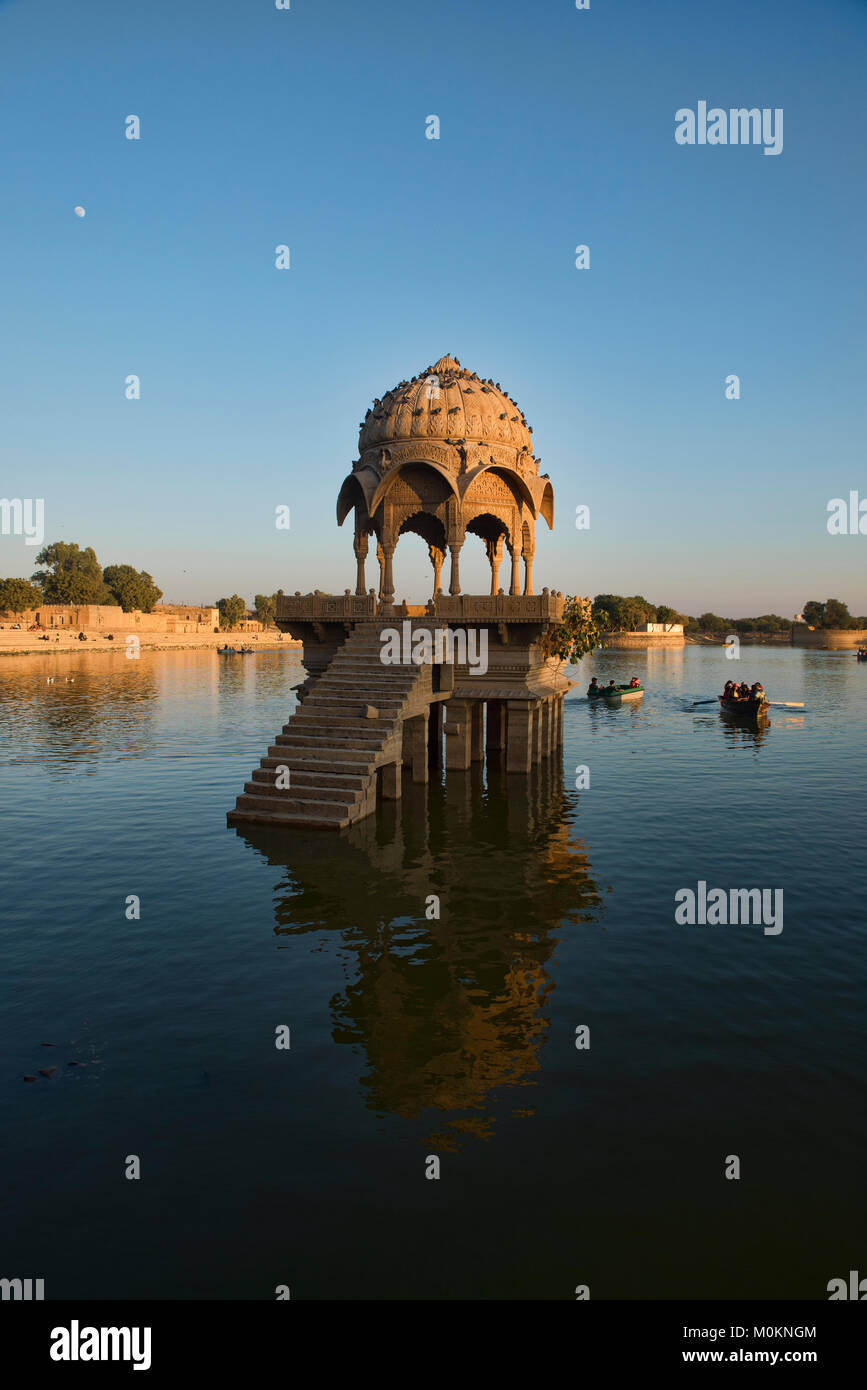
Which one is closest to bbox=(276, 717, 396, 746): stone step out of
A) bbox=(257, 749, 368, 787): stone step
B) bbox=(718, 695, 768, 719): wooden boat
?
bbox=(257, 749, 368, 787): stone step

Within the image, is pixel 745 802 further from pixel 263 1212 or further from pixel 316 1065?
pixel 263 1212

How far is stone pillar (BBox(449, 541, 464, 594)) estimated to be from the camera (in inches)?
1088

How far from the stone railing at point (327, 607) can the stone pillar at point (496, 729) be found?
7.98 meters

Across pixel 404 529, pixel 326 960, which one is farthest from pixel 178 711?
pixel 326 960

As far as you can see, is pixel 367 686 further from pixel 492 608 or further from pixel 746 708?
pixel 746 708

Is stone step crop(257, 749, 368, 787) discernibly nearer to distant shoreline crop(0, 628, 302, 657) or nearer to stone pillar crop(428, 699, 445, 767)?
stone pillar crop(428, 699, 445, 767)

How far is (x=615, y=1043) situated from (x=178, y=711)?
45878mm

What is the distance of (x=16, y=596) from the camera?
444 ft

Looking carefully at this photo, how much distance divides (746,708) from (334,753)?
35.5 metres

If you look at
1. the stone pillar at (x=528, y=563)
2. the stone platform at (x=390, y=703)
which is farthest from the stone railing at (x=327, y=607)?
the stone pillar at (x=528, y=563)

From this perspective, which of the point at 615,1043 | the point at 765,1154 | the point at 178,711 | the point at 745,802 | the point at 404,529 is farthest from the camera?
the point at 178,711

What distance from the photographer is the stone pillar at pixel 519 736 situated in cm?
2859

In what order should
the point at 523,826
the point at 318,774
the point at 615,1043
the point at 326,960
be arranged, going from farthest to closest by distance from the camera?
1. the point at 523,826
2. the point at 318,774
3. the point at 326,960
4. the point at 615,1043
